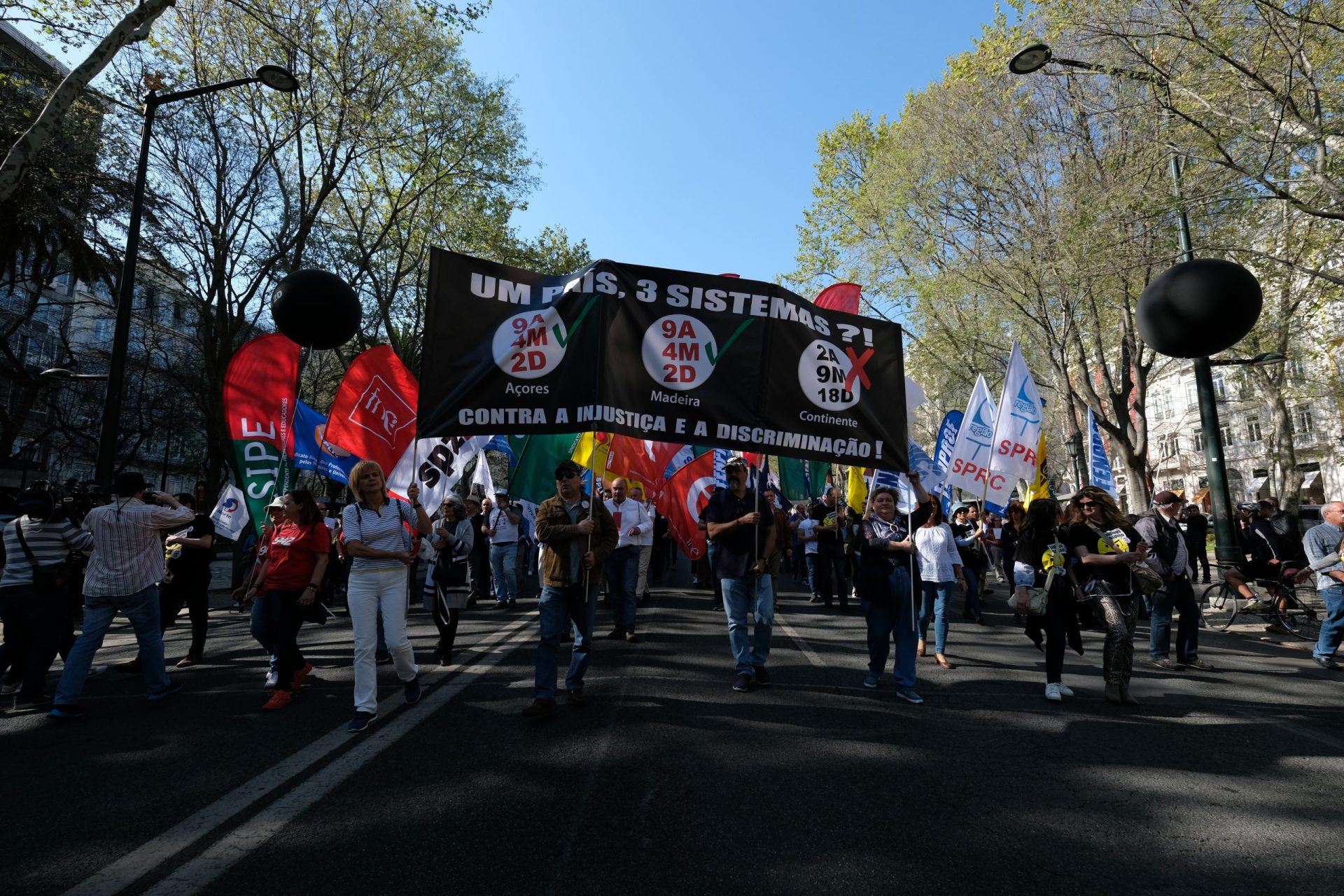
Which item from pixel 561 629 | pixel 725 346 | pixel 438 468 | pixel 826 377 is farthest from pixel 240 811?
pixel 438 468

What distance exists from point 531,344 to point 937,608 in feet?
17.4

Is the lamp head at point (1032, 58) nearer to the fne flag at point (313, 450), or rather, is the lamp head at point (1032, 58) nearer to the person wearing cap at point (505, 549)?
the person wearing cap at point (505, 549)

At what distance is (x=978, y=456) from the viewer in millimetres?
10125

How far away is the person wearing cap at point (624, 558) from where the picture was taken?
9078 millimetres

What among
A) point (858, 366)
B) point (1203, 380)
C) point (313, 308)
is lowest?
point (858, 366)

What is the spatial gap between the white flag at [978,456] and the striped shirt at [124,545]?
8.44m

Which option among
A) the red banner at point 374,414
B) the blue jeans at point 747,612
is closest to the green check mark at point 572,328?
the blue jeans at point 747,612

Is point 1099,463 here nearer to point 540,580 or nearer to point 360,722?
point 540,580

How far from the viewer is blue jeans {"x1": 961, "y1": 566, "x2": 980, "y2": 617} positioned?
11.3 metres

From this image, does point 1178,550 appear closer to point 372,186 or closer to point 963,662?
point 963,662

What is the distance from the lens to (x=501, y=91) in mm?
22469

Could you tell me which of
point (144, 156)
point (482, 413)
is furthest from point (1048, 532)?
point (144, 156)

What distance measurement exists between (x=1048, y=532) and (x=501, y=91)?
837 inches

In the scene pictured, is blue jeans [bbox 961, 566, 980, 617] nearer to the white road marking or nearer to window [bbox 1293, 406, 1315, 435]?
the white road marking
